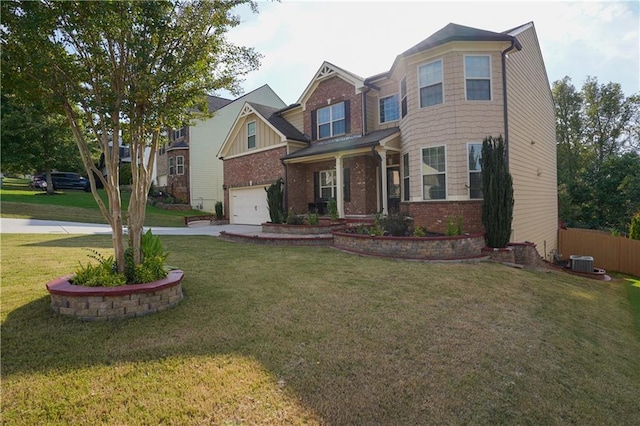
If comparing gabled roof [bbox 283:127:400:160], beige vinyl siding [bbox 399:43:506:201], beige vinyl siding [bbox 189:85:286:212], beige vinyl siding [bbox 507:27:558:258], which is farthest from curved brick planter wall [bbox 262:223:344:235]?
beige vinyl siding [bbox 189:85:286:212]

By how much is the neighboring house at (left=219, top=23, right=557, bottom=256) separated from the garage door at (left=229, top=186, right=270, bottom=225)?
0.07 m

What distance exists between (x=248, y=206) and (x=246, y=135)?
401cm

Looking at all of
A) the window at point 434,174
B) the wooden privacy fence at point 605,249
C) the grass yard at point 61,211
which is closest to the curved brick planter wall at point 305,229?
the window at point 434,174

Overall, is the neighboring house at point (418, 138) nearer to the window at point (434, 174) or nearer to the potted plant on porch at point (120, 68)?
the window at point (434, 174)

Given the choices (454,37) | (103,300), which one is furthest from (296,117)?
(103,300)

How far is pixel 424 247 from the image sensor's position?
9.36 meters

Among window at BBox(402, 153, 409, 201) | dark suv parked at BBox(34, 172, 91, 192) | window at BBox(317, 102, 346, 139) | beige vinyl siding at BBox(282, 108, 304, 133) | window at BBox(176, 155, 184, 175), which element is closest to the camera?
window at BBox(402, 153, 409, 201)

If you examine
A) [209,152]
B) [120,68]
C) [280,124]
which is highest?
[209,152]

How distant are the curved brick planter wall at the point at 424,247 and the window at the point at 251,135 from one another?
10942 millimetres

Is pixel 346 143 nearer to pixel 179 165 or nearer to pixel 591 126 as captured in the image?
pixel 179 165

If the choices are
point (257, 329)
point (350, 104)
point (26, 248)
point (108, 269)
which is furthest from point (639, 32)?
point (26, 248)

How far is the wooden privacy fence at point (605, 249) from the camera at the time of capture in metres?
A: 15.4

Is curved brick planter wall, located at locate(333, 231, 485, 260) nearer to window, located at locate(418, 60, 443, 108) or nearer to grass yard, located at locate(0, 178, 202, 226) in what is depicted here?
window, located at locate(418, 60, 443, 108)

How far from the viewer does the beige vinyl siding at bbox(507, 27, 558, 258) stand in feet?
38.5
